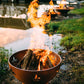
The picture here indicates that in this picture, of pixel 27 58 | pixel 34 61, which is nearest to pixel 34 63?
pixel 34 61

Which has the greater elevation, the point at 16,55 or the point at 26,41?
the point at 16,55

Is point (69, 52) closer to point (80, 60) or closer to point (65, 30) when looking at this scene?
point (80, 60)

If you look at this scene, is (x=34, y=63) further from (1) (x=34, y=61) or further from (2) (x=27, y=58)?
(2) (x=27, y=58)

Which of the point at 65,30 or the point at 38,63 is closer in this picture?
the point at 38,63

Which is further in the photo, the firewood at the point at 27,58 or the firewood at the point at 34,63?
the firewood at the point at 34,63

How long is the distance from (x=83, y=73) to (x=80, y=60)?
82cm

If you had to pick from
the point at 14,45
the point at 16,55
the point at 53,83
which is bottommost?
the point at 53,83

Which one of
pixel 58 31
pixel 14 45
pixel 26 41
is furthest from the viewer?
pixel 58 31

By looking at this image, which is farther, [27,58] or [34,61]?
[34,61]

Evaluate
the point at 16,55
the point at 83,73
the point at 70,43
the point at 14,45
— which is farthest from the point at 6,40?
the point at 83,73

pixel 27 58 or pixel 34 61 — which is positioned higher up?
pixel 27 58

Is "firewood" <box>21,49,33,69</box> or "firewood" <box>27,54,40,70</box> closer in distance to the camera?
"firewood" <box>21,49,33,69</box>

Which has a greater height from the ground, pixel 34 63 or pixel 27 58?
pixel 27 58

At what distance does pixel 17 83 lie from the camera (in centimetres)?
305
